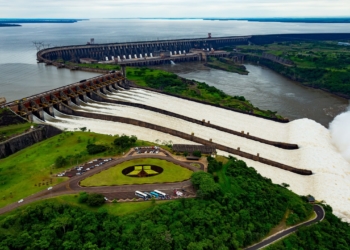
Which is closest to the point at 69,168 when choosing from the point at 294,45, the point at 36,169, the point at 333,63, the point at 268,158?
the point at 36,169

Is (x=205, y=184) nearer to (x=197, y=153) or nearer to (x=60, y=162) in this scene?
(x=197, y=153)

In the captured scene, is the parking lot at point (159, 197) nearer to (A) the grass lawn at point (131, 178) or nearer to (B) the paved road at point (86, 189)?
(B) the paved road at point (86, 189)

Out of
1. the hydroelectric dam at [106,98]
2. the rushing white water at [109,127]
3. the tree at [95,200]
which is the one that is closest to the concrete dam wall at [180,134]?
the hydroelectric dam at [106,98]

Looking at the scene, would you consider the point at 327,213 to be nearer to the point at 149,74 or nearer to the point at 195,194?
the point at 195,194

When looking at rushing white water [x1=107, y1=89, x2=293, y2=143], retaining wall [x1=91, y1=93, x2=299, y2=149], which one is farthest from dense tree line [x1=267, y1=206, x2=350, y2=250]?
rushing white water [x1=107, y1=89, x2=293, y2=143]

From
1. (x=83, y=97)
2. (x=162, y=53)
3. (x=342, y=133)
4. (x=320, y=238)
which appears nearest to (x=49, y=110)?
(x=83, y=97)

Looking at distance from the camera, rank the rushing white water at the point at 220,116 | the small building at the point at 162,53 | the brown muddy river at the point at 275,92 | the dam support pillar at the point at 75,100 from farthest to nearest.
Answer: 1. the small building at the point at 162,53
2. the brown muddy river at the point at 275,92
3. the dam support pillar at the point at 75,100
4. the rushing white water at the point at 220,116

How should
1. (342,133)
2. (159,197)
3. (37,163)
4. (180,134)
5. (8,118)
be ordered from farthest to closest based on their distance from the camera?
(342,133)
(180,134)
(8,118)
(37,163)
(159,197)

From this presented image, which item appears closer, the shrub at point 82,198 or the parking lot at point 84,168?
the shrub at point 82,198
